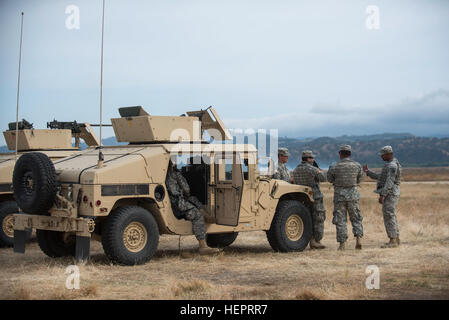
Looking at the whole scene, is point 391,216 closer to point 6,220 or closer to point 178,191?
point 178,191

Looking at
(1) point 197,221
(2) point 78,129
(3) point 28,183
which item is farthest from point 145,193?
(2) point 78,129

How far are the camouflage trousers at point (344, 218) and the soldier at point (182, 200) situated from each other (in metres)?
2.62

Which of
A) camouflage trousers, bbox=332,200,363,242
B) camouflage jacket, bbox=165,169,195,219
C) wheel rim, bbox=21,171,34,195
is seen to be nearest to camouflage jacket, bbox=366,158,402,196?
camouflage trousers, bbox=332,200,363,242

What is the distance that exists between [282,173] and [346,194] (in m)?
1.36

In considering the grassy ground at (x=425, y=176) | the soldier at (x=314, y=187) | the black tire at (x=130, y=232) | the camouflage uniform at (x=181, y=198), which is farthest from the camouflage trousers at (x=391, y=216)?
the grassy ground at (x=425, y=176)

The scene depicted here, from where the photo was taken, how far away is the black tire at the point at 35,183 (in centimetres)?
1075

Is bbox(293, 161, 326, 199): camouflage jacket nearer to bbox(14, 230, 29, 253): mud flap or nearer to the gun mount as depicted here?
the gun mount

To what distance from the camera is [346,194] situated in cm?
1280

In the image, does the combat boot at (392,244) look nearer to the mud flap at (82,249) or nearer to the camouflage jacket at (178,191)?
the camouflage jacket at (178,191)

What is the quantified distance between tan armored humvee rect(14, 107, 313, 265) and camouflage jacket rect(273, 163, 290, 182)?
522 mm

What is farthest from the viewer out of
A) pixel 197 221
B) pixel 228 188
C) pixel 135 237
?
pixel 228 188

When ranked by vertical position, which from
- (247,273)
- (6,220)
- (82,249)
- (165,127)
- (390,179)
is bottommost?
(247,273)

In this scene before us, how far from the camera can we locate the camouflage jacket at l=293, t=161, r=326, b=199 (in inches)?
515
